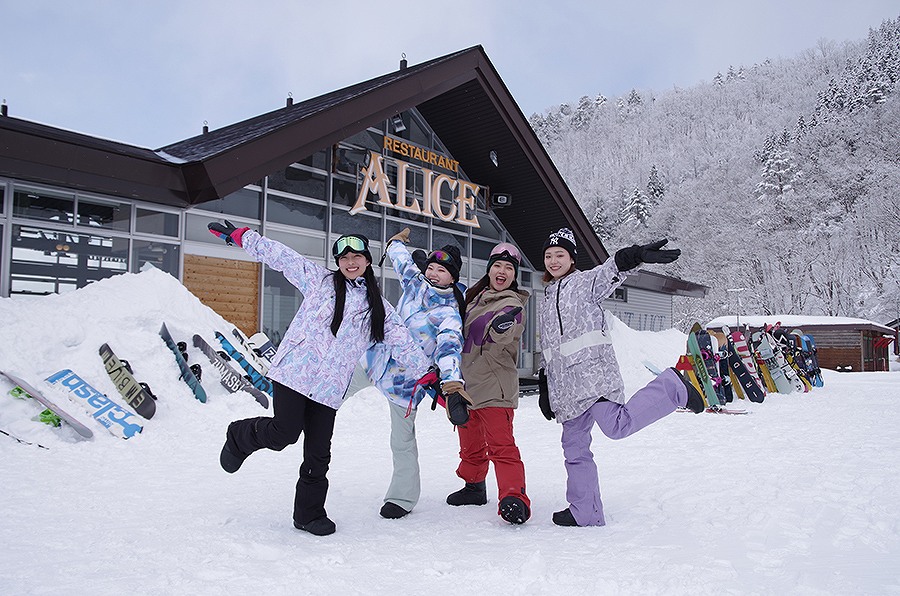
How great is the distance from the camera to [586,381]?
12.0 ft

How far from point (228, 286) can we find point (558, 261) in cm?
787

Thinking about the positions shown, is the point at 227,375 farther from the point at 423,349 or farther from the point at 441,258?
the point at 441,258

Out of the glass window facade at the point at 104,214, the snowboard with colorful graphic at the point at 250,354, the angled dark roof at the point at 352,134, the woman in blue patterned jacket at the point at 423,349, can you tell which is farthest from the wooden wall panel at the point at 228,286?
the woman in blue patterned jacket at the point at 423,349

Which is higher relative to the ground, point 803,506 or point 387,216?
point 387,216

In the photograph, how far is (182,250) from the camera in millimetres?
9781

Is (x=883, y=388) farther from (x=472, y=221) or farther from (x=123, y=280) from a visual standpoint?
(x=123, y=280)

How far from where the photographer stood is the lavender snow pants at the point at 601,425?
3.52 meters

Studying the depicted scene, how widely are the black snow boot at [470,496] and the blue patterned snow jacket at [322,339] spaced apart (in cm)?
89

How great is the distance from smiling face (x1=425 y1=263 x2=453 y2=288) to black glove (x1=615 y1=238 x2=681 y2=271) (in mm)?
1085

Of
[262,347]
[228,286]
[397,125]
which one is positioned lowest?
[262,347]

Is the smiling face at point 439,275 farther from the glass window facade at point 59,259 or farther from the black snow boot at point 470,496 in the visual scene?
the glass window facade at point 59,259

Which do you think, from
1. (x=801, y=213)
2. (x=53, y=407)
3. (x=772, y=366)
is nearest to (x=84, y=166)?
(x=53, y=407)

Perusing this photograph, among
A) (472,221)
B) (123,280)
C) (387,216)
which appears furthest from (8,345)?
(472,221)

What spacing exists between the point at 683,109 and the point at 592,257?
81942 mm
